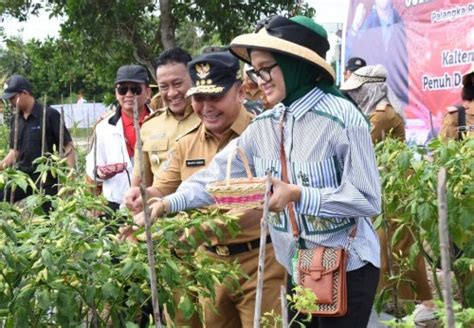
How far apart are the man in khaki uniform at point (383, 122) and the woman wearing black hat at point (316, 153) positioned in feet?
5.85

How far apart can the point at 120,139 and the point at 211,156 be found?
5.50 feet

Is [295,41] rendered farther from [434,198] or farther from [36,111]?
[36,111]

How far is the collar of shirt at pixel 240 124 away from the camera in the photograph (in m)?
3.26

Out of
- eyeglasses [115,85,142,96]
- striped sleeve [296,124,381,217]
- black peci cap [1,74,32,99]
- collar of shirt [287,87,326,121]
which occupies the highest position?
black peci cap [1,74,32,99]

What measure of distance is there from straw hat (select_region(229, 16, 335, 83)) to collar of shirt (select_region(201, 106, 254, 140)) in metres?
0.60

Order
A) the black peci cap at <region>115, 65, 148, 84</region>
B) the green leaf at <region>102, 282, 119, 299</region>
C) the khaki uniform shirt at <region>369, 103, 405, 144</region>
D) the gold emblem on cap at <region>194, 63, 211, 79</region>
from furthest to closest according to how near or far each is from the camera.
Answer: the khaki uniform shirt at <region>369, 103, 405, 144</region>, the black peci cap at <region>115, 65, 148, 84</region>, the gold emblem on cap at <region>194, 63, 211, 79</region>, the green leaf at <region>102, 282, 119, 299</region>

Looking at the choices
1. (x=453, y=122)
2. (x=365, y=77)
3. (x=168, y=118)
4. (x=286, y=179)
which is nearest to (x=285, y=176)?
(x=286, y=179)

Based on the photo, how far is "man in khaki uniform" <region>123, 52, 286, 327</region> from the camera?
10.4 ft

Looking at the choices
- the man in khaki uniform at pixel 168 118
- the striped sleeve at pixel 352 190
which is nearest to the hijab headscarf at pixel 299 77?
the striped sleeve at pixel 352 190

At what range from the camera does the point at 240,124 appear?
3266 mm

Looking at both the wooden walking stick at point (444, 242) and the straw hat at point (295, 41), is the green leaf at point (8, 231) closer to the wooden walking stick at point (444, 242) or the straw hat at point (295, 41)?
the straw hat at point (295, 41)

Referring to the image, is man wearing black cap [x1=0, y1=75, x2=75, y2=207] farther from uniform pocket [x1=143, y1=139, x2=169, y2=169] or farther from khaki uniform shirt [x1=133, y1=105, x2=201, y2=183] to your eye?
uniform pocket [x1=143, y1=139, x2=169, y2=169]

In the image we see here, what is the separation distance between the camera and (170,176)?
3.39m

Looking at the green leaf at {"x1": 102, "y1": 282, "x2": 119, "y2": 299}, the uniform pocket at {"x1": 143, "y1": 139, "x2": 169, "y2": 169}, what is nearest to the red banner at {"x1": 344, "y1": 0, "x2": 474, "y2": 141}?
the uniform pocket at {"x1": 143, "y1": 139, "x2": 169, "y2": 169}
